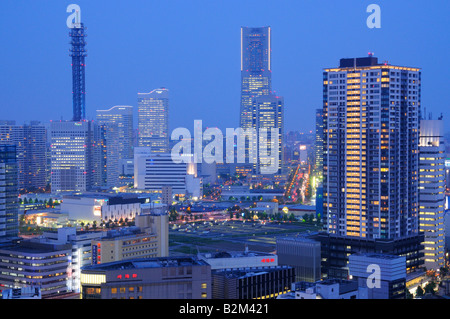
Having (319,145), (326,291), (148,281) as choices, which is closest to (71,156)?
(319,145)

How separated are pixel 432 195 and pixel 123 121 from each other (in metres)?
39.7

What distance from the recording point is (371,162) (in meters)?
13.7

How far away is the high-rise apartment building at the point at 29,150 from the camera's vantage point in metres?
35.3

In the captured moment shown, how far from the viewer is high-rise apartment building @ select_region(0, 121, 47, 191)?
35281 millimetres

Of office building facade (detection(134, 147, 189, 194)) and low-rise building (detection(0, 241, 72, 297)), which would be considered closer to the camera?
low-rise building (detection(0, 241, 72, 297))

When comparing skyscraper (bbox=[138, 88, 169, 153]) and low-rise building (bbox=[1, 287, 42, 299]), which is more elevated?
skyscraper (bbox=[138, 88, 169, 153])

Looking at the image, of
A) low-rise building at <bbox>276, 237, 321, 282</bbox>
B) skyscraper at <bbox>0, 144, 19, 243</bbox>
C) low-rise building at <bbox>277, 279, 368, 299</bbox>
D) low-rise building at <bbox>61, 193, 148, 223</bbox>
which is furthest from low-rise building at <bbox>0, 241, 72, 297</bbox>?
low-rise building at <bbox>61, 193, 148, 223</bbox>

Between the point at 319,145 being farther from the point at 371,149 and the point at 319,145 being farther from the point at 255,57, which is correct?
the point at 371,149

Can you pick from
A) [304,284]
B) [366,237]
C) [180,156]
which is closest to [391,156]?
[366,237]

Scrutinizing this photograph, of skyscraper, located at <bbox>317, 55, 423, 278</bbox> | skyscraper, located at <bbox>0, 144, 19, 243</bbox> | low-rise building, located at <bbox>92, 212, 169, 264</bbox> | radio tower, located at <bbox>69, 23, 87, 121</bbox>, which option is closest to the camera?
low-rise building, located at <bbox>92, 212, 169, 264</bbox>

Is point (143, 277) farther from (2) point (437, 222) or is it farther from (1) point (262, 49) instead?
(1) point (262, 49)

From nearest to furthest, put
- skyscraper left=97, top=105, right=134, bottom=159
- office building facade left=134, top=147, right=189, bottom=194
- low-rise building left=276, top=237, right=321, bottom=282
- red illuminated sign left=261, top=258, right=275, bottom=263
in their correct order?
red illuminated sign left=261, top=258, right=275, bottom=263, low-rise building left=276, top=237, right=321, bottom=282, office building facade left=134, top=147, right=189, bottom=194, skyscraper left=97, top=105, right=134, bottom=159

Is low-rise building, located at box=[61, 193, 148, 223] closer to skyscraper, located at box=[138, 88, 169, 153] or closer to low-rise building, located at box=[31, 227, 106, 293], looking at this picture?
low-rise building, located at box=[31, 227, 106, 293]

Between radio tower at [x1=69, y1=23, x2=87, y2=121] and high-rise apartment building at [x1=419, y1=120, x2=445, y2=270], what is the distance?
2668 centimetres
